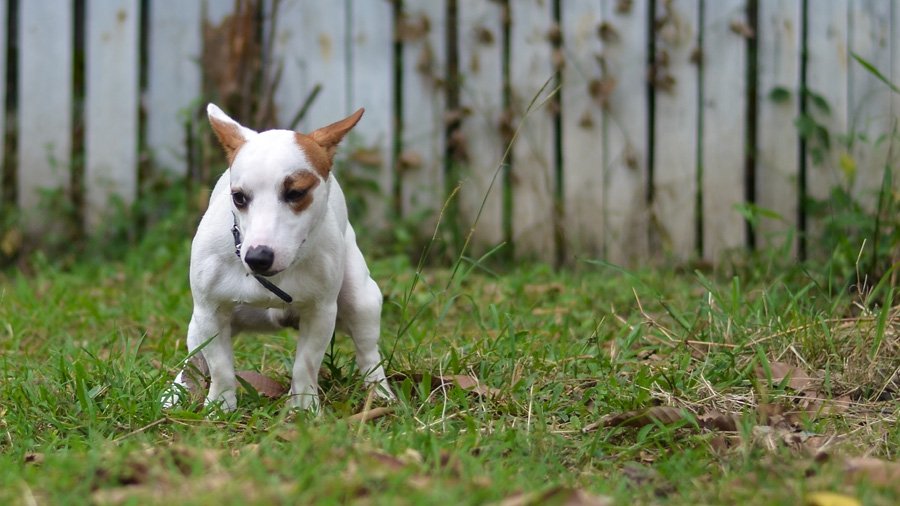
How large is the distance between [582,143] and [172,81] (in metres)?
2.13

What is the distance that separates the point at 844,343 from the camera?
346 centimetres

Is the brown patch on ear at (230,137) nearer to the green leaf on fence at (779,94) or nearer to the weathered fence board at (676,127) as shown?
→ the weathered fence board at (676,127)

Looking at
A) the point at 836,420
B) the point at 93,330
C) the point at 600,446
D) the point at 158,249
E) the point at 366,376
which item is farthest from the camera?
the point at 158,249

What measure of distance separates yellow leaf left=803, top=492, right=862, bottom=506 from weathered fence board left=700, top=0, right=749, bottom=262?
3.72 m

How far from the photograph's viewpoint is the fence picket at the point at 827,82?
5719 mm

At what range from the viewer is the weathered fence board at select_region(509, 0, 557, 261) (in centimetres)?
582

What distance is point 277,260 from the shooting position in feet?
9.09

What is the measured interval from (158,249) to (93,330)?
1385 millimetres

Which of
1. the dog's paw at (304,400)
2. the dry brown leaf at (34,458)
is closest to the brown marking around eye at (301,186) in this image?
the dog's paw at (304,400)

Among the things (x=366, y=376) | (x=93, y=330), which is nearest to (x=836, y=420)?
(x=366, y=376)

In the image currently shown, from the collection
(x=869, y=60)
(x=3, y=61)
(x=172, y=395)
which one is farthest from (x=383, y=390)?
(x=869, y=60)

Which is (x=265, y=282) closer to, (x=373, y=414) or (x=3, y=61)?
(x=373, y=414)

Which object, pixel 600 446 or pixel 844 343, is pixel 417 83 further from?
pixel 600 446

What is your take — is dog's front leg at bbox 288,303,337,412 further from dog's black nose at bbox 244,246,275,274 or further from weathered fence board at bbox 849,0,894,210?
weathered fence board at bbox 849,0,894,210
